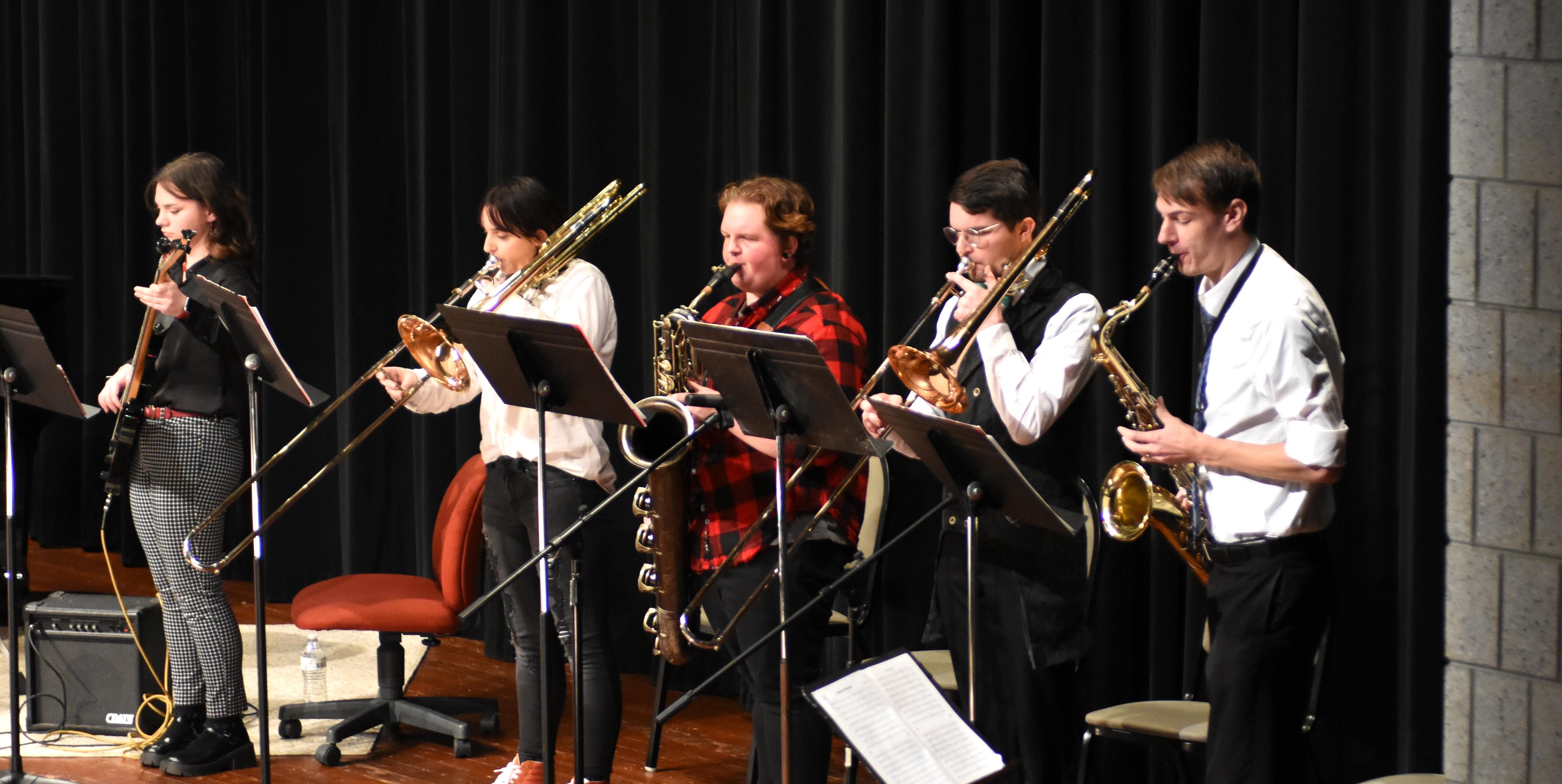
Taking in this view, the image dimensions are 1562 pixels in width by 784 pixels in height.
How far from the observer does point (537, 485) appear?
3.53m

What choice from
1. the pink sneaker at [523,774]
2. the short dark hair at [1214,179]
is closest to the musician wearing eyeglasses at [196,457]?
the pink sneaker at [523,774]

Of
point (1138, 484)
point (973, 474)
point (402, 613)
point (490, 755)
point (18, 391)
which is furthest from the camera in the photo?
point (490, 755)

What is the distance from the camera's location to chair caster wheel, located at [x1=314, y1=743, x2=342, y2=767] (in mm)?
4094

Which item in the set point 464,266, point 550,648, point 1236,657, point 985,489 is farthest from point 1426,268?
point 464,266

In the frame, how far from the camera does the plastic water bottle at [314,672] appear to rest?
179 inches

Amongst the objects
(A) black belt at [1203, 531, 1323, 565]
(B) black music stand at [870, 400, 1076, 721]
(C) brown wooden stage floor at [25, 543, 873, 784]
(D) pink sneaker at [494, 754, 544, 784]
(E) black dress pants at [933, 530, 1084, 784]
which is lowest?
(C) brown wooden stage floor at [25, 543, 873, 784]

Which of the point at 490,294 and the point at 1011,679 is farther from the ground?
the point at 490,294

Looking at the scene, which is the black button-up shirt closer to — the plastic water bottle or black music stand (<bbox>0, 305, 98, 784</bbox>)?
black music stand (<bbox>0, 305, 98, 784</bbox>)

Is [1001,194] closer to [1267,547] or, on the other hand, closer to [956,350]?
[956,350]

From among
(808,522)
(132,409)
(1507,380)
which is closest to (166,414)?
(132,409)

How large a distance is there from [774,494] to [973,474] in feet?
2.31

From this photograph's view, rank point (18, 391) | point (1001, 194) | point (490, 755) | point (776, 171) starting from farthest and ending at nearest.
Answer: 1. point (776, 171)
2. point (490, 755)
3. point (18, 391)
4. point (1001, 194)

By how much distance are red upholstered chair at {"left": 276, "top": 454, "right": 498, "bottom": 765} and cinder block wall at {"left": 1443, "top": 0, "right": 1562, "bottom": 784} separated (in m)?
2.76

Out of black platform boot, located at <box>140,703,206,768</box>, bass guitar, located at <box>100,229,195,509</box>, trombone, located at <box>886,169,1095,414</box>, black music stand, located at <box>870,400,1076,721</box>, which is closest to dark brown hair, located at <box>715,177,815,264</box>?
trombone, located at <box>886,169,1095,414</box>
